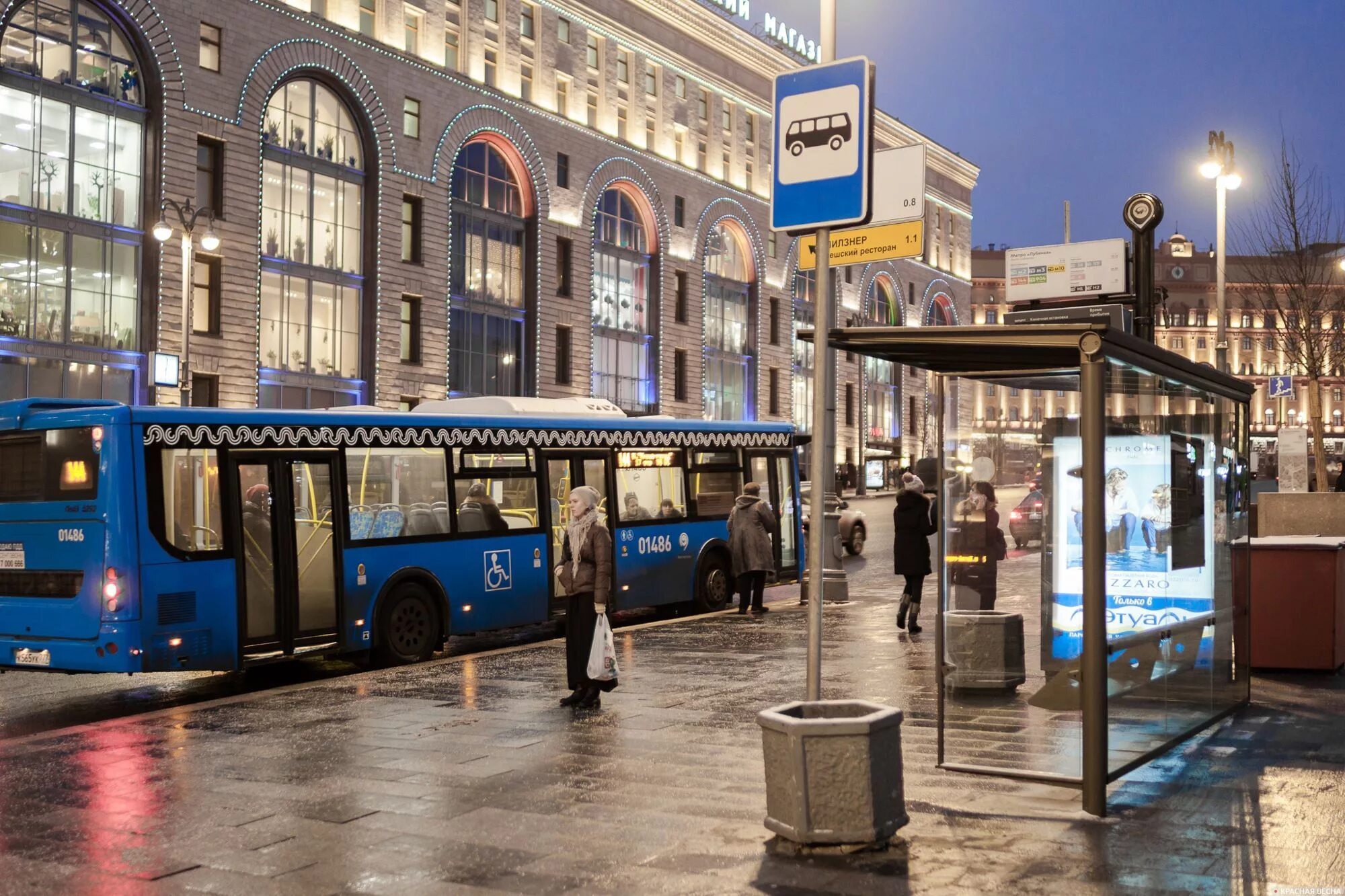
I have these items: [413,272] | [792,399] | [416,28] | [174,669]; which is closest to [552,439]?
[174,669]

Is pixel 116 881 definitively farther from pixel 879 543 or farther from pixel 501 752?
pixel 879 543

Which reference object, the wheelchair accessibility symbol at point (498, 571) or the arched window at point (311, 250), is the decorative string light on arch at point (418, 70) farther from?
the wheelchair accessibility symbol at point (498, 571)

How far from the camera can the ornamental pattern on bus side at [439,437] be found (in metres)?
A: 13.3

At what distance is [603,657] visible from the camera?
10.9 metres

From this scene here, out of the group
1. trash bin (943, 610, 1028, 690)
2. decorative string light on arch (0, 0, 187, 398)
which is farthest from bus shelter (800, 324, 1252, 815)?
decorative string light on arch (0, 0, 187, 398)

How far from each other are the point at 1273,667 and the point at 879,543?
2462 centimetres

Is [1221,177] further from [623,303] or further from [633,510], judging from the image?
[623,303]

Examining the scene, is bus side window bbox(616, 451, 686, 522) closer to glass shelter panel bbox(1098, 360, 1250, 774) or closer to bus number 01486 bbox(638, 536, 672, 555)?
bus number 01486 bbox(638, 536, 672, 555)

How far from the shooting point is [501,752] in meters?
9.27

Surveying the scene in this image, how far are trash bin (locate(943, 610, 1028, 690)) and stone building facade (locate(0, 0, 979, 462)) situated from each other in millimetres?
27431

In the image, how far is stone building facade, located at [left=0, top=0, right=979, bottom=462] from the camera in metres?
36.2

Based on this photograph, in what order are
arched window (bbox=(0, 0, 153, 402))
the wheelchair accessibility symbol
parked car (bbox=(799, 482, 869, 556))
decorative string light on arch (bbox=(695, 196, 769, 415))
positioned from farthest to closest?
decorative string light on arch (bbox=(695, 196, 769, 415)) < arched window (bbox=(0, 0, 153, 402)) < parked car (bbox=(799, 482, 869, 556)) < the wheelchair accessibility symbol

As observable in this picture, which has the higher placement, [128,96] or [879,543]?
[128,96]

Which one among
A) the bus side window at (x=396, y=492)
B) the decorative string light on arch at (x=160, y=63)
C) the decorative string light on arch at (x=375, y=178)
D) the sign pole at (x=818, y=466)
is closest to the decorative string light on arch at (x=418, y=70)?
the decorative string light on arch at (x=160, y=63)
